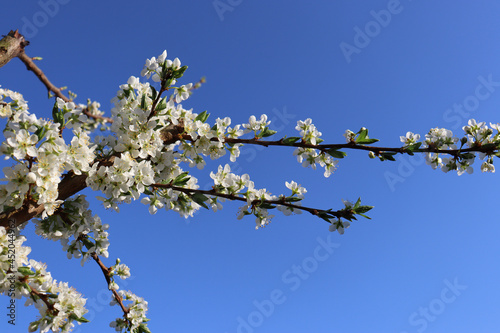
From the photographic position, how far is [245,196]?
110 inches

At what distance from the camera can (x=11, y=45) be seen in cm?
317

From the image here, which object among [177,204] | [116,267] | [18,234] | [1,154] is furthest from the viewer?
[116,267]

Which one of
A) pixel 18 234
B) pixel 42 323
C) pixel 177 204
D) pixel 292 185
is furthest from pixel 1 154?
pixel 292 185

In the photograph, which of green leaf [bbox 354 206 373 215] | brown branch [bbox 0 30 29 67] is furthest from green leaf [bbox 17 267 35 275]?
green leaf [bbox 354 206 373 215]

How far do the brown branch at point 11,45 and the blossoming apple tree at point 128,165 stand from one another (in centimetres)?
1

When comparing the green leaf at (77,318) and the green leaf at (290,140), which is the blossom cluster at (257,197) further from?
the green leaf at (77,318)

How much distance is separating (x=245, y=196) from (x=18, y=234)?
174 centimetres

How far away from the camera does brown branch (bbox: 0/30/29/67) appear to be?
3.11 m

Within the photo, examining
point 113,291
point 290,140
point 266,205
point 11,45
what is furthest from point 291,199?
point 11,45

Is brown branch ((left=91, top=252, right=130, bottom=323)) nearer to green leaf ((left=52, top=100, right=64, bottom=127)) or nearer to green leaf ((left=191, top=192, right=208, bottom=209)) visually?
green leaf ((left=191, top=192, right=208, bottom=209))

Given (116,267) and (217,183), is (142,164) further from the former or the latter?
(116,267)

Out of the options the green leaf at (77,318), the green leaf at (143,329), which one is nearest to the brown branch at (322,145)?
the green leaf at (77,318)

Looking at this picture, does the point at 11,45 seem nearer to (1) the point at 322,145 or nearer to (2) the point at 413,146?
(1) the point at 322,145

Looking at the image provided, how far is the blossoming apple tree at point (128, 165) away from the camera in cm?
212
